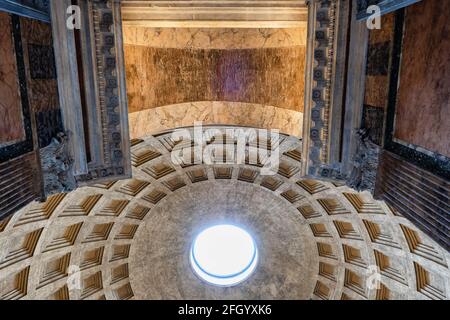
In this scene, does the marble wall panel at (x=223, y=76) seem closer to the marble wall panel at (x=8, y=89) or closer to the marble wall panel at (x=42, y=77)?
the marble wall panel at (x=42, y=77)

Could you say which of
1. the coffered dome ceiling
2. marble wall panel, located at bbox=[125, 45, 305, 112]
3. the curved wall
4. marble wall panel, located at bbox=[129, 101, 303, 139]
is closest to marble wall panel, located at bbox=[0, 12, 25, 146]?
the coffered dome ceiling

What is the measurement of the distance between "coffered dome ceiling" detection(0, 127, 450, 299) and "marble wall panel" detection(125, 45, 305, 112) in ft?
5.35

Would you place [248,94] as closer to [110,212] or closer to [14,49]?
[110,212]

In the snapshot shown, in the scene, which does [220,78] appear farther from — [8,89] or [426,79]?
[426,79]

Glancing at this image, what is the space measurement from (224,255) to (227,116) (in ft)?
33.9

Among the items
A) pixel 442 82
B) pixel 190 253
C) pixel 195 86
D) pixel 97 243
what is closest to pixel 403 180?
pixel 442 82

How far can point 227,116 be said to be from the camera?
14.0 meters

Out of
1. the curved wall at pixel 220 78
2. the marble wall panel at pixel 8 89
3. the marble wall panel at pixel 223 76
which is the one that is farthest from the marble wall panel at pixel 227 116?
the marble wall panel at pixel 8 89

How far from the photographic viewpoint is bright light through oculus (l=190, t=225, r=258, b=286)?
19.5m

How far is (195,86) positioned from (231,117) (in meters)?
1.71

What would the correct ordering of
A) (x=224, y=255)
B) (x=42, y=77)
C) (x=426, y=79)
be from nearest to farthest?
1. (x=426, y=79)
2. (x=42, y=77)
3. (x=224, y=255)

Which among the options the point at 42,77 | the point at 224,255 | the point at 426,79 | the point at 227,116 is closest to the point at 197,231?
the point at 224,255

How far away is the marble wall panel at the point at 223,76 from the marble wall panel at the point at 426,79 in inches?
243

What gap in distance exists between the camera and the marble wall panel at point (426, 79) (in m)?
6.45
